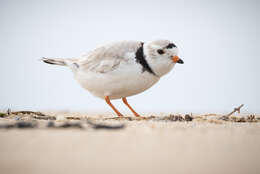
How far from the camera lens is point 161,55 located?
4828mm

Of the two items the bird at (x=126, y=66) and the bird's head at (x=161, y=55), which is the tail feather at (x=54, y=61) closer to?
the bird at (x=126, y=66)

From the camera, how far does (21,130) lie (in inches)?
103

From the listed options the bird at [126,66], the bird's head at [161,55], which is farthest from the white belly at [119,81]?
the bird's head at [161,55]

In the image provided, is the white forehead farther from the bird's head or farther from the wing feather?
the wing feather

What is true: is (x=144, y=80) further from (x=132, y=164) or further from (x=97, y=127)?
(x=132, y=164)

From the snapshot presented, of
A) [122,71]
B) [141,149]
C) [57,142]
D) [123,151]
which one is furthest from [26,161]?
[122,71]

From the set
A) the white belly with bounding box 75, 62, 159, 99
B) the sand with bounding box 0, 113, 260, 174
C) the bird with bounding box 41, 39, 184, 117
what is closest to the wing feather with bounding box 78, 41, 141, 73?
the bird with bounding box 41, 39, 184, 117

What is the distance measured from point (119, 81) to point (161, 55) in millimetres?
891

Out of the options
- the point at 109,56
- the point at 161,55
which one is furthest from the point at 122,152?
the point at 109,56

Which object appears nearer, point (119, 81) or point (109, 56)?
point (119, 81)

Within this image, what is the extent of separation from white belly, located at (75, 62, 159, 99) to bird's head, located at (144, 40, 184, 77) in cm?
22

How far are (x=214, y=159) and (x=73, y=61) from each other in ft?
15.1

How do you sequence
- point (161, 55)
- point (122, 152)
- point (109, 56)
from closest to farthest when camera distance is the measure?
point (122, 152)
point (161, 55)
point (109, 56)

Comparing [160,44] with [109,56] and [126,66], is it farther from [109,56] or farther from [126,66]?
[109,56]
